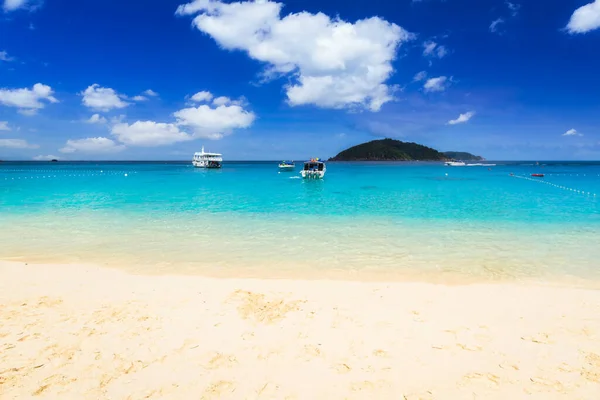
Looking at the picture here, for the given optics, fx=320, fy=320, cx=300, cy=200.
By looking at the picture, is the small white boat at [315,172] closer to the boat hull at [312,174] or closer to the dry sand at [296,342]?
the boat hull at [312,174]

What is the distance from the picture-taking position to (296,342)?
5656mm

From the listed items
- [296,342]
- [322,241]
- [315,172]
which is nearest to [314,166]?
[315,172]

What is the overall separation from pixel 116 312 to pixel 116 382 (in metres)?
2.49

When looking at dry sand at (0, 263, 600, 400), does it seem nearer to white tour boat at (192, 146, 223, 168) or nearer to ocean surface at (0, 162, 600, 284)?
ocean surface at (0, 162, 600, 284)

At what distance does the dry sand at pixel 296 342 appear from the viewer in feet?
14.9

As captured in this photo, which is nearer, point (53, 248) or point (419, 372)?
point (419, 372)

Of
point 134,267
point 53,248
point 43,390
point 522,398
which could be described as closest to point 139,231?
point 53,248

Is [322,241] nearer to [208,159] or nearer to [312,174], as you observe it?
[312,174]

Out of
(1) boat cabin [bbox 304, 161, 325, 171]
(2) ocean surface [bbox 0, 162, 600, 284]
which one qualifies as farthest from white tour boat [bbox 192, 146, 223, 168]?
(2) ocean surface [bbox 0, 162, 600, 284]

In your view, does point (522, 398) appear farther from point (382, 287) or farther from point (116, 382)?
point (116, 382)

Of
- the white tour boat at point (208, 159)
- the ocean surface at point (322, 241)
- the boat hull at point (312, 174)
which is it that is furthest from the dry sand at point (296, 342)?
the white tour boat at point (208, 159)

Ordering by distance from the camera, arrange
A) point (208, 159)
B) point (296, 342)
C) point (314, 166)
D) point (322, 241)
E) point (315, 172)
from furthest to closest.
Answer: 1. point (208, 159)
2. point (314, 166)
3. point (315, 172)
4. point (322, 241)
5. point (296, 342)

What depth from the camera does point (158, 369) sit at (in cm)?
493

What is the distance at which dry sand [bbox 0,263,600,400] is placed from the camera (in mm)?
4527
